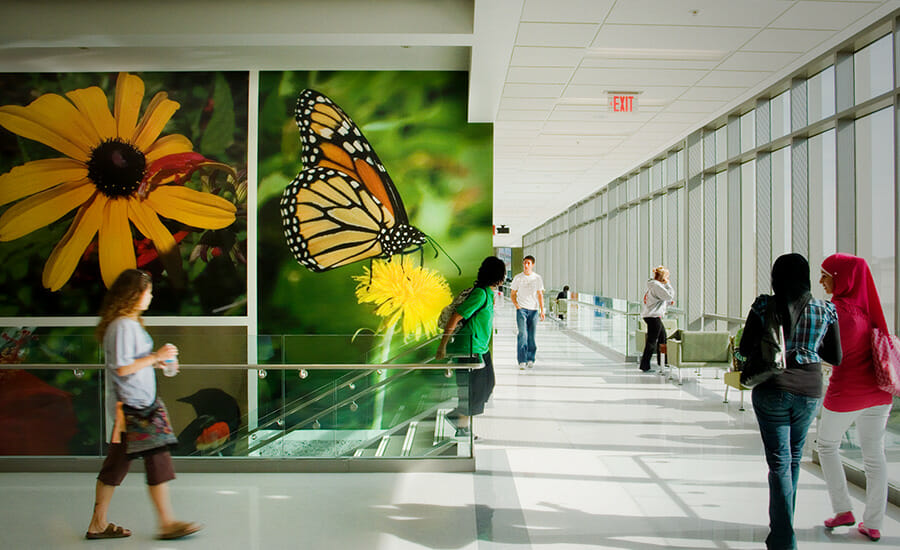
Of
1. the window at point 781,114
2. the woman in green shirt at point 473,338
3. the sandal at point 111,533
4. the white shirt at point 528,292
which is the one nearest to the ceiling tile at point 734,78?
the window at point 781,114

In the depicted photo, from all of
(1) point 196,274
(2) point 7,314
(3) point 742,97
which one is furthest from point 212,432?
(3) point 742,97

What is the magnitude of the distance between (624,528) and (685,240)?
8.88 m

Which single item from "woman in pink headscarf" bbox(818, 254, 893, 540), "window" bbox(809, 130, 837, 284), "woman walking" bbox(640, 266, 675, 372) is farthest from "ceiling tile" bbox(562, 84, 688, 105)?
"woman in pink headscarf" bbox(818, 254, 893, 540)

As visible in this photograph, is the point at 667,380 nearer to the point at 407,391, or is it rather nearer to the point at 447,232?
the point at 447,232

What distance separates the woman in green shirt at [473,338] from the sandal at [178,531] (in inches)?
83.3

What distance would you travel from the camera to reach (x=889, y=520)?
3984 mm

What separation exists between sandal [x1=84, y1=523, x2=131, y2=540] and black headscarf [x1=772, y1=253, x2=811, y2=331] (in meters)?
3.82

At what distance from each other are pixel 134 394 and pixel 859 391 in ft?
12.8

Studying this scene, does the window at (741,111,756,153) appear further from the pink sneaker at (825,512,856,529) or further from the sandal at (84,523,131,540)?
the sandal at (84,523,131,540)

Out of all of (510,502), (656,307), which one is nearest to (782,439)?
(510,502)

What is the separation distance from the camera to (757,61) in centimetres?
634

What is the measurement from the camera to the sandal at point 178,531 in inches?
146

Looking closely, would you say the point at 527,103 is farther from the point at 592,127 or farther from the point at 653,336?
the point at 653,336

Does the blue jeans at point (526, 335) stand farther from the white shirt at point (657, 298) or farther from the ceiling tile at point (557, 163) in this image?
the ceiling tile at point (557, 163)
